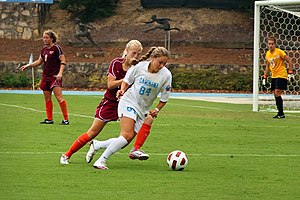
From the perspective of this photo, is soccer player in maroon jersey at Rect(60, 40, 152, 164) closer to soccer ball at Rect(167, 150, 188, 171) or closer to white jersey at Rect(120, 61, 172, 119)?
white jersey at Rect(120, 61, 172, 119)

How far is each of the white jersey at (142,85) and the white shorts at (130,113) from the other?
4 centimetres

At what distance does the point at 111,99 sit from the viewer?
13.0 metres

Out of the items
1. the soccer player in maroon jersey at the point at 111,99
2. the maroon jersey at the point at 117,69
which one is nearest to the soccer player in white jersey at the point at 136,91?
the soccer player in maroon jersey at the point at 111,99

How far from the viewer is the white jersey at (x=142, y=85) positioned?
12.3m

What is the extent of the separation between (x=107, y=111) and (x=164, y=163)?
1027 millimetres

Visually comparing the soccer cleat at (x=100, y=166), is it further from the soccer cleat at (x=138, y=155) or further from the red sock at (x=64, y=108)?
the red sock at (x=64, y=108)

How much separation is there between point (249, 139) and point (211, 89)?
2548 cm

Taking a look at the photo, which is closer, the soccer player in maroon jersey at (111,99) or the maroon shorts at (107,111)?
the soccer player in maroon jersey at (111,99)

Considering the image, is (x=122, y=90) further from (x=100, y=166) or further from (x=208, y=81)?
(x=208, y=81)

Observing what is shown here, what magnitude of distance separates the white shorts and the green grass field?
0.54 m

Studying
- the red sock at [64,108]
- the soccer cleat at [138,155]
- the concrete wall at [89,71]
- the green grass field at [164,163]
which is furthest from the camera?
the concrete wall at [89,71]

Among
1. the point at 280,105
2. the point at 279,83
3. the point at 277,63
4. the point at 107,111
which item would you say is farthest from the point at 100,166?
the point at 277,63

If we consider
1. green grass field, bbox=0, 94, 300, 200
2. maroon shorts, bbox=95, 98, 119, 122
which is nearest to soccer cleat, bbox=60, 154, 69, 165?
green grass field, bbox=0, 94, 300, 200

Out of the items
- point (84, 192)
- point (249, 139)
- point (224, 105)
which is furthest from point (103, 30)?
point (84, 192)
